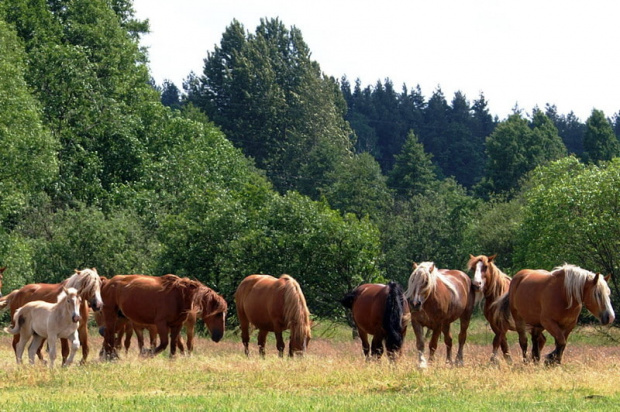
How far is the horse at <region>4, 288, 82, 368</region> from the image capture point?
54.2 ft

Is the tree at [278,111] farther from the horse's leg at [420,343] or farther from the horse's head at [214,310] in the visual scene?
the horse's leg at [420,343]

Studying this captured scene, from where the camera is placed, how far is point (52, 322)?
16.8 metres

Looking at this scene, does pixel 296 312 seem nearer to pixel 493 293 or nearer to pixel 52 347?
pixel 493 293

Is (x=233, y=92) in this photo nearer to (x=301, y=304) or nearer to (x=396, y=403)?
(x=301, y=304)

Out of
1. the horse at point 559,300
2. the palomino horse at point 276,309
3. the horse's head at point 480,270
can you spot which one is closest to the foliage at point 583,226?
the horse's head at point 480,270

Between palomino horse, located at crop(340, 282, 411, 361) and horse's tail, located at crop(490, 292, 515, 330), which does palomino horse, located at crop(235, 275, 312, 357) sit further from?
horse's tail, located at crop(490, 292, 515, 330)

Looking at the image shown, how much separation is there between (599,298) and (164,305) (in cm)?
A: 858

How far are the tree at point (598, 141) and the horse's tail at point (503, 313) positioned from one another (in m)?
74.5

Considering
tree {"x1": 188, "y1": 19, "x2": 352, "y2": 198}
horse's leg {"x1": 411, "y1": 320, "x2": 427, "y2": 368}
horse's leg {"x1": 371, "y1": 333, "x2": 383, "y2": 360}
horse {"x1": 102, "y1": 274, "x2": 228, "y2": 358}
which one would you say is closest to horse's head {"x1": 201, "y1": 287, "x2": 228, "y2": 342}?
horse {"x1": 102, "y1": 274, "x2": 228, "y2": 358}

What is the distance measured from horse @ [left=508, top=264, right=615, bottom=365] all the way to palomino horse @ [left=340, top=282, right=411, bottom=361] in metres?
2.21

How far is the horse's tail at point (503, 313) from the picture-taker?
58.5 feet

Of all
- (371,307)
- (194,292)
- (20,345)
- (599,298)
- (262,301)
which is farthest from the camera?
(262,301)

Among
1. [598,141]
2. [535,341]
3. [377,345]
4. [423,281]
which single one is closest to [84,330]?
[377,345]

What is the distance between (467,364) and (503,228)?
1527 inches
